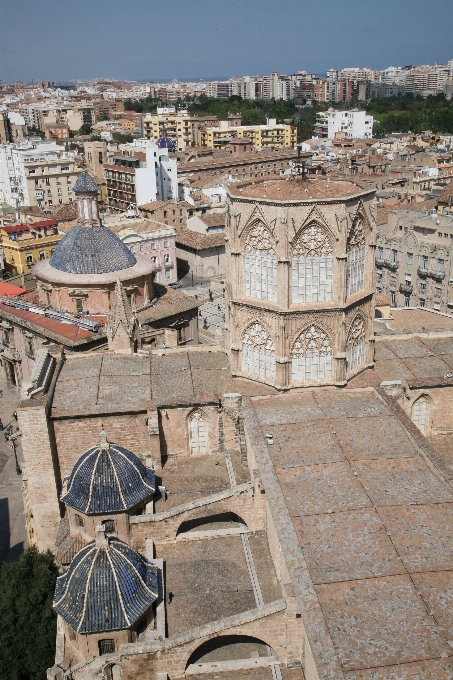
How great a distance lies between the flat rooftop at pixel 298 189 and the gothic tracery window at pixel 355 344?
18.8ft

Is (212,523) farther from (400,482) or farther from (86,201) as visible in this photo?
(86,201)

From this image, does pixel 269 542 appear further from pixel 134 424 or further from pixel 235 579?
pixel 134 424

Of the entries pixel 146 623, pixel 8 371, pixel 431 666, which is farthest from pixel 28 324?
pixel 431 666

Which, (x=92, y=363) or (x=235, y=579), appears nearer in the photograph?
(x=235, y=579)

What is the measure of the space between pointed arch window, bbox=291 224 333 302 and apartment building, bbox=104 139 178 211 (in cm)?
8414

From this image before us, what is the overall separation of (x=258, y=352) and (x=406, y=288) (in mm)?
39763

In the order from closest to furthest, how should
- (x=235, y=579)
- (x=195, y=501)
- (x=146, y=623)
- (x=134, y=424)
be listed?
(x=146, y=623) → (x=235, y=579) → (x=195, y=501) → (x=134, y=424)

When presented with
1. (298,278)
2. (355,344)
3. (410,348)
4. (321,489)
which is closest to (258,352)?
(298,278)

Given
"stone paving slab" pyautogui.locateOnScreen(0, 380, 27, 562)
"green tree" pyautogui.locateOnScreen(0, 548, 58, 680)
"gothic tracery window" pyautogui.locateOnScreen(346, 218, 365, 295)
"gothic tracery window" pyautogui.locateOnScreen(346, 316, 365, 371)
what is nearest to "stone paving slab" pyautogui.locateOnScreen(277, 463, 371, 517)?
"gothic tracery window" pyautogui.locateOnScreen(346, 316, 365, 371)

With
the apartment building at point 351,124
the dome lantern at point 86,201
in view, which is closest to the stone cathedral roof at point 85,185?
the dome lantern at point 86,201

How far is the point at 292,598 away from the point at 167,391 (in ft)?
43.9

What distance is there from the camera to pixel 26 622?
1002 inches

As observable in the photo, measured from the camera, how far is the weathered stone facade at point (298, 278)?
2803 cm

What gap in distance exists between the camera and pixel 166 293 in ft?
180
